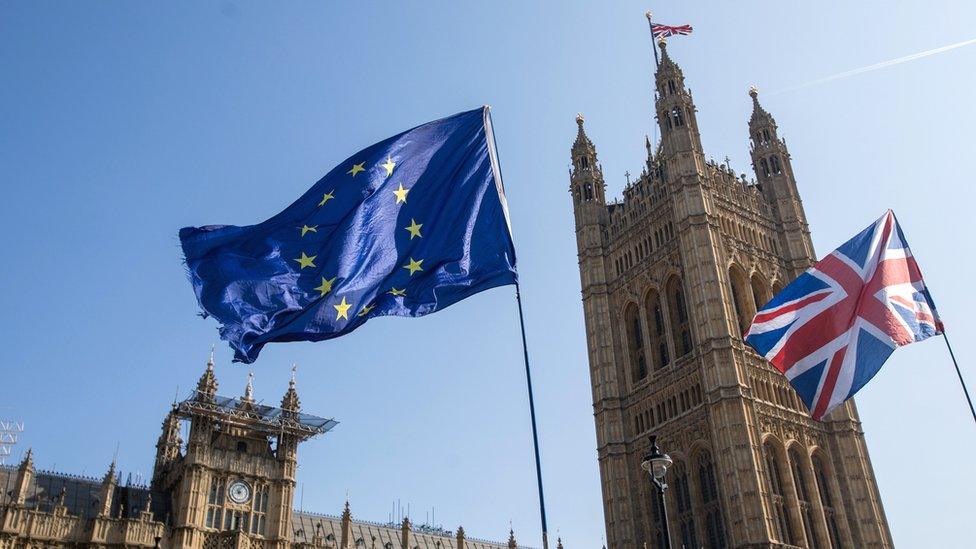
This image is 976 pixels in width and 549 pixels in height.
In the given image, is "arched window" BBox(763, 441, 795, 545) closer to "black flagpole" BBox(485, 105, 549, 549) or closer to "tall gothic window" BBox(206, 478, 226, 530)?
"tall gothic window" BBox(206, 478, 226, 530)

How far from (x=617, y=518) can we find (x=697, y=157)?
31636mm

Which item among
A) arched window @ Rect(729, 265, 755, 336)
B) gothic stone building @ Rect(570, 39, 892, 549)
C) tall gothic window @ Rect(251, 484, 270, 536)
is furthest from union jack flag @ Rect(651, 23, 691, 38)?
tall gothic window @ Rect(251, 484, 270, 536)

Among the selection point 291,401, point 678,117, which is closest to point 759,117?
point 678,117

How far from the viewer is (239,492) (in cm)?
5203

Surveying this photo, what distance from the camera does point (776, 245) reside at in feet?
259

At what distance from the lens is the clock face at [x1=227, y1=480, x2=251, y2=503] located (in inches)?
2036

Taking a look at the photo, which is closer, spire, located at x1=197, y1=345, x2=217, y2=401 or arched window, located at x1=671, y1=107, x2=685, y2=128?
spire, located at x1=197, y1=345, x2=217, y2=401

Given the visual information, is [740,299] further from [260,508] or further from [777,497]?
[260,508]

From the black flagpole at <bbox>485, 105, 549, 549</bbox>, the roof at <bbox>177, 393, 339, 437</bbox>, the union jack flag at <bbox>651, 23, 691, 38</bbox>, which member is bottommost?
the black flagpole at <bbox>485, 105, 549, 549</bbox>

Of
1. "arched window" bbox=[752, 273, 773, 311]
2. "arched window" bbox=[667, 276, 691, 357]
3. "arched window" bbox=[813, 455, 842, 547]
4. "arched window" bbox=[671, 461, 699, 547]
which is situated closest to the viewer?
"arched window" bbox=[813, 455, 842, 547]

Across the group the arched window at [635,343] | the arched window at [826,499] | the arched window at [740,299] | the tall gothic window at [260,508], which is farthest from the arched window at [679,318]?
the tall gothic window at [260,508]

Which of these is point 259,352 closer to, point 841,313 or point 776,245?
point 841,313

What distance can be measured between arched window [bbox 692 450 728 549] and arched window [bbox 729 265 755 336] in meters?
11.0

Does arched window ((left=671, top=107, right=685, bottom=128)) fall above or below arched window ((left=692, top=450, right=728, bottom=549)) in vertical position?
above
